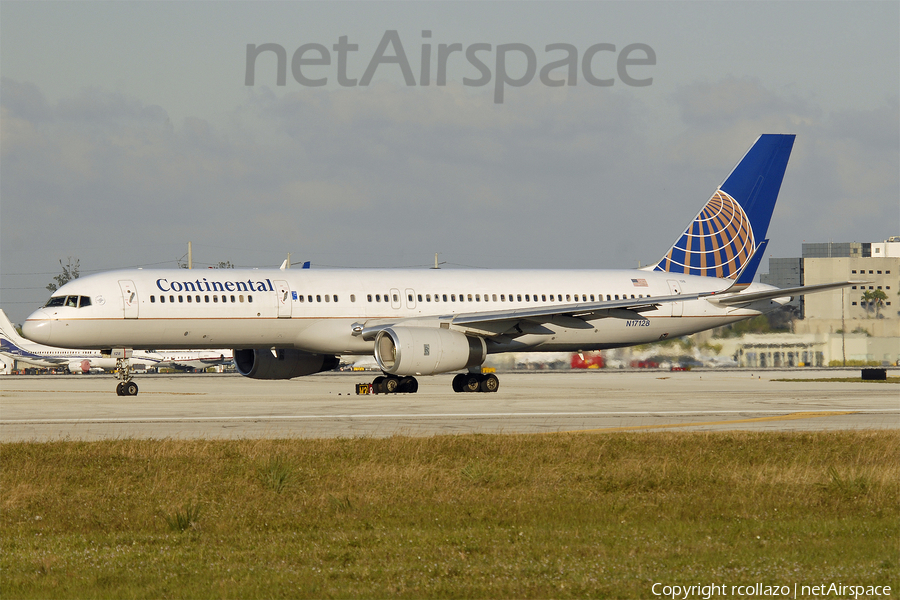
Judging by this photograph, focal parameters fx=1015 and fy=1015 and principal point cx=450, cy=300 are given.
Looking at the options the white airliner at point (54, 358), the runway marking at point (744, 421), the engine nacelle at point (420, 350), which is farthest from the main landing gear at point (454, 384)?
the white airliner at point (54, 358)

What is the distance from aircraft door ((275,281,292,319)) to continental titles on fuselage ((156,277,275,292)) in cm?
25

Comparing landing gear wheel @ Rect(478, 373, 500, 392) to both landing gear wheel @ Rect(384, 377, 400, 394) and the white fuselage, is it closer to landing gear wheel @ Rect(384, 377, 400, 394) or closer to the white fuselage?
the white fuselage

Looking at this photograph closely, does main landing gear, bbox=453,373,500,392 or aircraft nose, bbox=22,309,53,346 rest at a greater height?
aircraft nose, bbox=22,309,53,346

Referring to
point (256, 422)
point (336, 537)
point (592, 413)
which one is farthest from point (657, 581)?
point (592, 413)

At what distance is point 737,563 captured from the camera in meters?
9.34

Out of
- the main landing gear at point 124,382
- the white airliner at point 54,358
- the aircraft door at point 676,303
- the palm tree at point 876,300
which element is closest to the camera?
the main landing gear at point 124,382

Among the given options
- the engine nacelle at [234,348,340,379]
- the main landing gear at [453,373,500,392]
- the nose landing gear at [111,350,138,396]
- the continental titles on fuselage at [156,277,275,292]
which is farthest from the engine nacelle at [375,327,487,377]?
the nose landing gear at [111,350,138,396]

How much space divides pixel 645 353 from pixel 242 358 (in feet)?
87.2

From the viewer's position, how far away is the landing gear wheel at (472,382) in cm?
3706

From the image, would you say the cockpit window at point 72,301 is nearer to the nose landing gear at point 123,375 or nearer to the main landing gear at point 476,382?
the nose landing gear at point 123,375

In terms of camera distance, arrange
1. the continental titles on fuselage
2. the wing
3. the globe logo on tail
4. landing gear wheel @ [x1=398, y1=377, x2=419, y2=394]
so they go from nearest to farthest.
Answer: the continental titles on fuselage < the wing < landing gear wheel @ [x1=398, y1=377, x2=419, y2=394] < the globe logo on tail

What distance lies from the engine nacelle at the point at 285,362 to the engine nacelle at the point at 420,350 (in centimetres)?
518

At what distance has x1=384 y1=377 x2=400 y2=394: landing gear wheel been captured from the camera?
35.6 metres

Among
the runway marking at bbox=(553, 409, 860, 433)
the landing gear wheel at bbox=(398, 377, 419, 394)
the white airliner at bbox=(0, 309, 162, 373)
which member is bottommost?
the white airliner at bbox=(0, 309, 162, 373)
